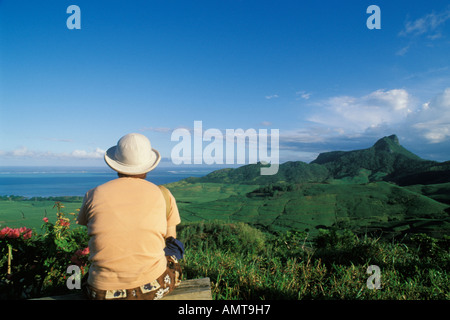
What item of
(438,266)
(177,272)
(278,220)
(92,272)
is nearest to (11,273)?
(92,272)

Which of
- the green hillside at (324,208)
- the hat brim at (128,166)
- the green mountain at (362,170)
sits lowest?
the green hillside at (324,208)

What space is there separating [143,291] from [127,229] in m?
0.53

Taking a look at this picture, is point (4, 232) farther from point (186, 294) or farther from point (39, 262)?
point (186, 294)

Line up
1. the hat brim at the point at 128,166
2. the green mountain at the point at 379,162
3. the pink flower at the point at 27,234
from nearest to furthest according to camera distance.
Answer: the hat brim at the point at 128,166
the pink flower at the point at 27,234
the green mountain at the point at 379,162

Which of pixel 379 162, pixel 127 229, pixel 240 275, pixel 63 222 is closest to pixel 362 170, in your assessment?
pixel 379 162

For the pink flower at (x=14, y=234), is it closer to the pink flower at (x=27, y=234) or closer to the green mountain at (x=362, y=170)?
the pink flower at (x=27, y=234)

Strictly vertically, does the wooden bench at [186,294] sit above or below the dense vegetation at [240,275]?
above

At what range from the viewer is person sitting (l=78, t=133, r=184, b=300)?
74.9 inches

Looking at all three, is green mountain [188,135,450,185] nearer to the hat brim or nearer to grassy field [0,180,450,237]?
grassy field [0,180,450,237]

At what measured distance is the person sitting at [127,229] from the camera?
1.90 metres

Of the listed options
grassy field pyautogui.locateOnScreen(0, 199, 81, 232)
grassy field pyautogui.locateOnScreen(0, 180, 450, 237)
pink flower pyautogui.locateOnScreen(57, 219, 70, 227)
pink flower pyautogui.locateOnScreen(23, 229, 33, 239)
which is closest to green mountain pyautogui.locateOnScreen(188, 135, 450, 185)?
grassy field pyautogui.locateOnScreen(0, 180, 450, 237)

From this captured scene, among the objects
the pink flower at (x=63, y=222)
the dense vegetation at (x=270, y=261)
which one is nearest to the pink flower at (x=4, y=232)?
the dense vegetation at (x=270, y=261)
